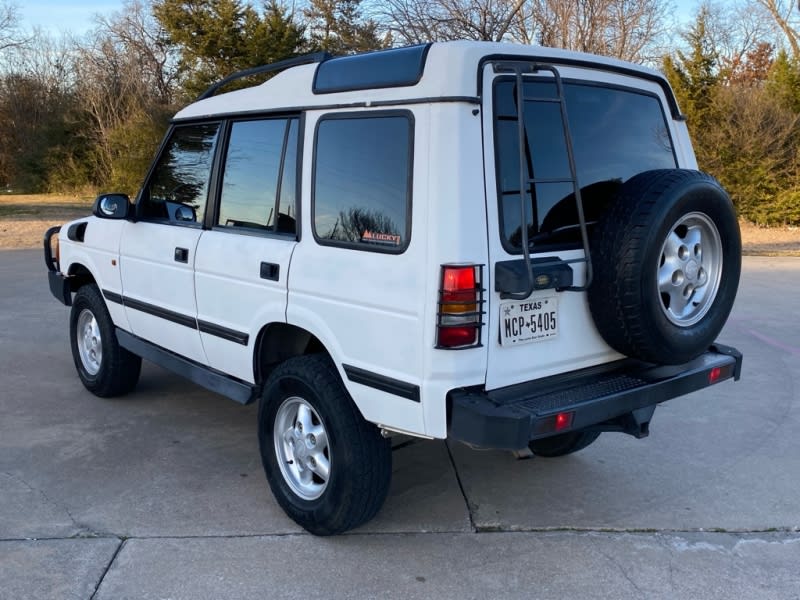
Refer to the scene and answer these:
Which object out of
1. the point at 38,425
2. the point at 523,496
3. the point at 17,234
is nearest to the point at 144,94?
the point at 17,234

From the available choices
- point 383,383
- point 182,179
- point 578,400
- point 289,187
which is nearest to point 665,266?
point 578,400

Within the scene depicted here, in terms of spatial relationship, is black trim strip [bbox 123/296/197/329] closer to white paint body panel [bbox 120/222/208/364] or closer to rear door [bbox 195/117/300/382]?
white paint body panel [bbox 120/222/208/364]

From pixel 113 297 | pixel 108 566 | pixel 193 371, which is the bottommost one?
pixel 108 566

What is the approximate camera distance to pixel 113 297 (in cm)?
510

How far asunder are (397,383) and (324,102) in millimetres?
1328

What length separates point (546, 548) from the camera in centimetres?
345

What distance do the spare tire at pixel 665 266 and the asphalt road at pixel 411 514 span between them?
0.96 meters

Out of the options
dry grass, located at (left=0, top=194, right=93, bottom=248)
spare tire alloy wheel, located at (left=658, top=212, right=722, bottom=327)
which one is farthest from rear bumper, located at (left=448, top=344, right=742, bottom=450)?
dry grass, located at (left=0, top=194, right=93, bottom=248)

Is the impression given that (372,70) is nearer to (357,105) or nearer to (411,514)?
(357,105)

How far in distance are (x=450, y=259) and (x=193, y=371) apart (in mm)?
2182

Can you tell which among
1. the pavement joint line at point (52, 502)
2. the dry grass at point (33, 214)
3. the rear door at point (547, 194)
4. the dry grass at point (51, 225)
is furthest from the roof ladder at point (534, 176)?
the dry grass at point (33, 214)

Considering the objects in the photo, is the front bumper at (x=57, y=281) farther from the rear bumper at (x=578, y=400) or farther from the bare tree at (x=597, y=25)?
the bare tree at (x=597, y=25)

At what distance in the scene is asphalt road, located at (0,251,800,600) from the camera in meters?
3.17

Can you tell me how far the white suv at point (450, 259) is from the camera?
9.48 ft
